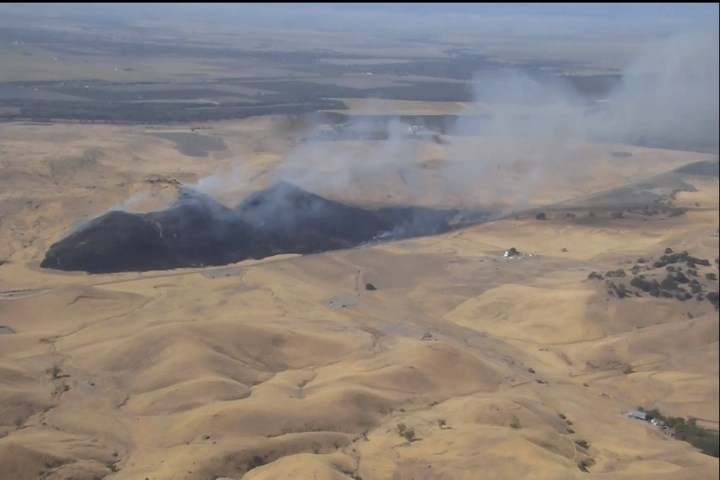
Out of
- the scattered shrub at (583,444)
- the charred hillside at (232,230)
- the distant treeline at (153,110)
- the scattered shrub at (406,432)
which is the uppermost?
the distant treeline at (153,110)

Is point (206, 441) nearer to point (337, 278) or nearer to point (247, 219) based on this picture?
point (337, 278)

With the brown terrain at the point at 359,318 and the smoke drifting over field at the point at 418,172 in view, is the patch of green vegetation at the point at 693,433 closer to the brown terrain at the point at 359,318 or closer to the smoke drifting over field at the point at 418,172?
the brown terrain at the point at 359,318

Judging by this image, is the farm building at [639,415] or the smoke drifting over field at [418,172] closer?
the farm building at [639,415]

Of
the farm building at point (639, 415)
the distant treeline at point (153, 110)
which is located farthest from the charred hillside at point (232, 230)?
the distant treeline at point (153, 110)

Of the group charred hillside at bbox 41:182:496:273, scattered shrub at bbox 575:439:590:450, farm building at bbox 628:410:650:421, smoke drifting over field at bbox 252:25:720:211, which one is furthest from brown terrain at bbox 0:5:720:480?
charred hillside at bbox 41:182:496:273

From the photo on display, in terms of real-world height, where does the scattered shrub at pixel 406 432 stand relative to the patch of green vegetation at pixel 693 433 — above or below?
above

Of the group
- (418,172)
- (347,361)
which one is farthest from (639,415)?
(418,172)
